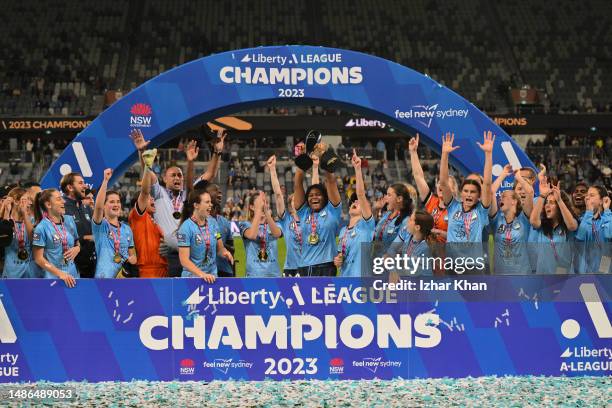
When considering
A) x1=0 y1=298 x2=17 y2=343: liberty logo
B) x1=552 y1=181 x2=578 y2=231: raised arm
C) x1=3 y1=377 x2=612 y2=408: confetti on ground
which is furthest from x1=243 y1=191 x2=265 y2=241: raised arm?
x1=552 y1=181 x2=578 y2=231: raised arm

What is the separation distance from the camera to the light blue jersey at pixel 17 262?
9.28 m

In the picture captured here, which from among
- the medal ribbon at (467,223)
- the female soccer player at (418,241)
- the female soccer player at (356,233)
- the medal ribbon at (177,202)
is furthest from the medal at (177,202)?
the medal ribbon at (467,223)

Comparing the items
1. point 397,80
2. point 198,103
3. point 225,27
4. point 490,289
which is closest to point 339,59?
point 397,80

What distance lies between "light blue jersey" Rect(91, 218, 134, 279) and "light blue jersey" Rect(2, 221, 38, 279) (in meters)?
0.65

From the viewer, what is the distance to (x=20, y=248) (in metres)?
9.31

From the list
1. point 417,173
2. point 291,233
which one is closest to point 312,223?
point 291,233

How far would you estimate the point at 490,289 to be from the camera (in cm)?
848

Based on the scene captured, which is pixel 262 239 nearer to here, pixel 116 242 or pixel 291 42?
pixel 116 242

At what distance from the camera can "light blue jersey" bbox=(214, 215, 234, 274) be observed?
981cm

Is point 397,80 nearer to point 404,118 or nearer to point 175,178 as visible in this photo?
point 404,118

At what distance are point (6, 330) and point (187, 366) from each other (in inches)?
65.6

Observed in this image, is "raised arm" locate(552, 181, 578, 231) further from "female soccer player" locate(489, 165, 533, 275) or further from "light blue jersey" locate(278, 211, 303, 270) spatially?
"light blue jersey" locate(278, 211, 303, 270)

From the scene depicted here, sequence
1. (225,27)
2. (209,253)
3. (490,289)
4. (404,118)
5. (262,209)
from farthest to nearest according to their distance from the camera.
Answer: (225,27)
(404,118)
(262,209)
(209,253)
(490,289)

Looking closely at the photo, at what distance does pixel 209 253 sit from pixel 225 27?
135 feet
